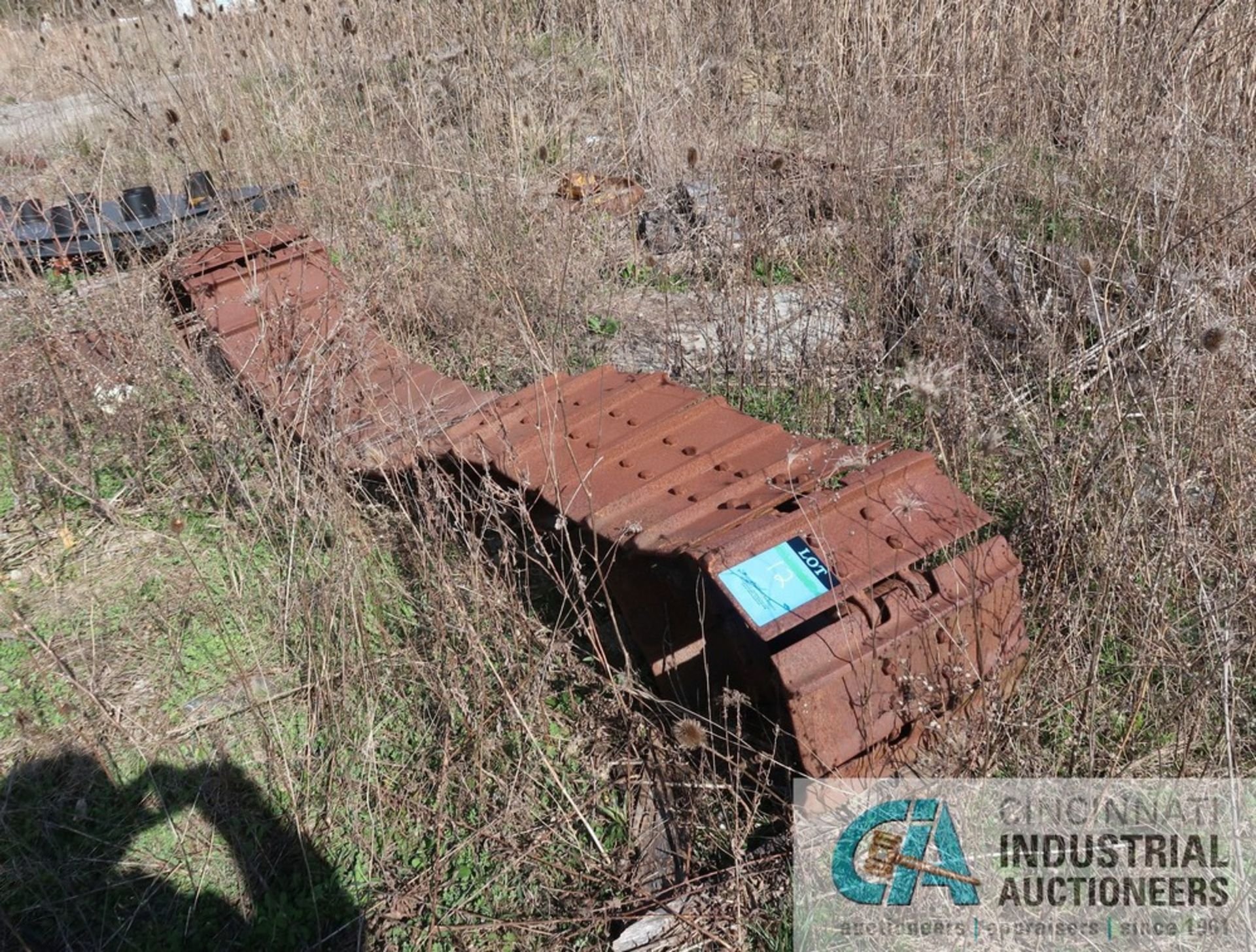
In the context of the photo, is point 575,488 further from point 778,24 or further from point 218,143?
point 778,24

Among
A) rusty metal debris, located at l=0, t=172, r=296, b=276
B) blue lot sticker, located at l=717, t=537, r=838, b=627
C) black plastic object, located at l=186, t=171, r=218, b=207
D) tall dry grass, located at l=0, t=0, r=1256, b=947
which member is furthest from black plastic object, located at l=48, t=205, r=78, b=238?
blue lot sticker, located at l=717, t=537, r=838, b=627

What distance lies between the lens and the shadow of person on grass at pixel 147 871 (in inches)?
81.7

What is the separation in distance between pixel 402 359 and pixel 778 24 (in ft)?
13.0

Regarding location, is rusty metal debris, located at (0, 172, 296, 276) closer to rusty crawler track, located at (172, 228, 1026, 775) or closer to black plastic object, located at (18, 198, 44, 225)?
black plastic object, located at (18, 198, 44, 225)

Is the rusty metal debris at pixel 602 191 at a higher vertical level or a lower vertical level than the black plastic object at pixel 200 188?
lower

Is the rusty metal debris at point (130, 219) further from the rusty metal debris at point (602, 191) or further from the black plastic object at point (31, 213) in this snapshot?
the rusty metal debris at point (602, 191)

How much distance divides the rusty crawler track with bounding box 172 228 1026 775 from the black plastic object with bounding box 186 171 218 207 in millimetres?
1896

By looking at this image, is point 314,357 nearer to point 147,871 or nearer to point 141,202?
Result: point 147,871

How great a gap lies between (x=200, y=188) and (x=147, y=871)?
139 inches

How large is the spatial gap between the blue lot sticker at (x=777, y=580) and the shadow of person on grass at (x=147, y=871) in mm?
1117

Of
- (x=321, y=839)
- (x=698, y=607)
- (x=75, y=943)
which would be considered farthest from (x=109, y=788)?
(x=698, y=607)

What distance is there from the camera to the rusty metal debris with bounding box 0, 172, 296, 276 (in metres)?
4.18

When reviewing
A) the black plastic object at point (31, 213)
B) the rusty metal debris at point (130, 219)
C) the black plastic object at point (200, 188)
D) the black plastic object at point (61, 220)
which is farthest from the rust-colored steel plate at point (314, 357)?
the black plastic object at point (31, 213)

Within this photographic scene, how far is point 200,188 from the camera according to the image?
182 inches
